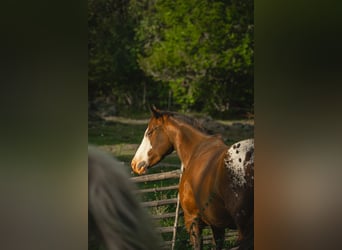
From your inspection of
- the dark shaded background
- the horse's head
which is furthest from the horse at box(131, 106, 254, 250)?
the dark shaded background

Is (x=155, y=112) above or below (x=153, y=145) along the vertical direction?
above

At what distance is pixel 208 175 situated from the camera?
507 cm

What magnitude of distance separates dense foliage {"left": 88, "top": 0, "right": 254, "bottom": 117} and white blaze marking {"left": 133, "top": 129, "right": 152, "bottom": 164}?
0.29 m

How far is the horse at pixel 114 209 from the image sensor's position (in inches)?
195

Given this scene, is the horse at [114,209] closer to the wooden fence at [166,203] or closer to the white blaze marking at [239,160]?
the wooden fence at [166,203]

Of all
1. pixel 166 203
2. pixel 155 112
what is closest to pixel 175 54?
pixel 155 112

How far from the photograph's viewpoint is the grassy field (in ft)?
16.2

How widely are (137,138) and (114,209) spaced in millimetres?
562

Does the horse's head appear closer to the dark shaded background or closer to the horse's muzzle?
the horse's muzzle

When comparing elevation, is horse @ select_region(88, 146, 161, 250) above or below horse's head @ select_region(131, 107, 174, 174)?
below

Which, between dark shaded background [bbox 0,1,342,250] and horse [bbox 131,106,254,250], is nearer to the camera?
dark shaded background [bbox 0,1,342,250]

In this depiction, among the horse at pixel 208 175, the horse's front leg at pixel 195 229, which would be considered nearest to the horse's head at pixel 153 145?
the horse at pixel 208 175
